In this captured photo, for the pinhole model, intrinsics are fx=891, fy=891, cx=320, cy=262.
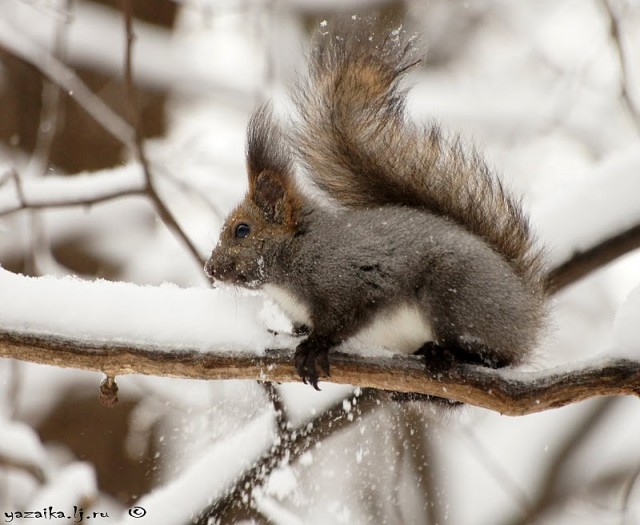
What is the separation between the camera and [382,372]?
2.35 meters

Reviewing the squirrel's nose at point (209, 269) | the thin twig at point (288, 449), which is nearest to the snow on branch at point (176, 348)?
the squirrel's nose at point (209, 269)

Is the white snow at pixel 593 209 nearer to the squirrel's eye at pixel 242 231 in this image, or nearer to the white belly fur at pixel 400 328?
the white belly fur at pixel 400 328

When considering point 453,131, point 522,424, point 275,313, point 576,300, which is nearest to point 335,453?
point 275,313

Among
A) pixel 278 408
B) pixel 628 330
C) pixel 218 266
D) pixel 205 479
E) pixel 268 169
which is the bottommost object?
pixel 628 330

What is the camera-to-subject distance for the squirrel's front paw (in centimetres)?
241

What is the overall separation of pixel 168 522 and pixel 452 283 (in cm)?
119

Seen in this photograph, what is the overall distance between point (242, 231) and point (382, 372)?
77 centimetres

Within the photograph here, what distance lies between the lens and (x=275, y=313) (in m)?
2.91

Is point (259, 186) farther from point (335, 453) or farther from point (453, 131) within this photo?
point (335, 453)

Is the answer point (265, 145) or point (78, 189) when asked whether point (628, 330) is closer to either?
point (265, 145)

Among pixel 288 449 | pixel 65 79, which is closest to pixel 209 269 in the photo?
pixel 288 449

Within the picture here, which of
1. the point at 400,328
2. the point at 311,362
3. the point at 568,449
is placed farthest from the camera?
the point at 568,449

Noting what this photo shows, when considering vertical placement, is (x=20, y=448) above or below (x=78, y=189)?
below

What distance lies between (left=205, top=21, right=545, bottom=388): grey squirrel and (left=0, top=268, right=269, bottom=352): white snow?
26cm
